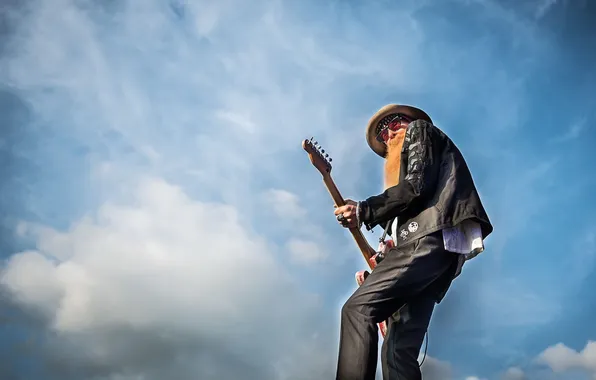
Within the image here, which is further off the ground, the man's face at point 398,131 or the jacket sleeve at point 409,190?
the man's face at point 398,131

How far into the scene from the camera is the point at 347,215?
5.07 m

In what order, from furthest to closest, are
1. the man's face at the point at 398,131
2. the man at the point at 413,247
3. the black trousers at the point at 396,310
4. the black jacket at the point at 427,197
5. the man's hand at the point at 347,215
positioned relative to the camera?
the man's face at the point at 398,131
the man's hand at the point at 347,215
the black jacket at the point at 427,197
the man at the point at 413,247
the black trousers at the point at 396,310

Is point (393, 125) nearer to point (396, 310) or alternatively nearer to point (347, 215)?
point (347, 215)

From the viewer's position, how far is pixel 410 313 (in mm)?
5113

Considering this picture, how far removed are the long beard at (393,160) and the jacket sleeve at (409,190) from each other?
2.48 ft

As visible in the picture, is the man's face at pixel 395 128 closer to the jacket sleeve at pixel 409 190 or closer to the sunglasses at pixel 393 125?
the sunglasses at pixel 393 125

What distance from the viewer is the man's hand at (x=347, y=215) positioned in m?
5.04

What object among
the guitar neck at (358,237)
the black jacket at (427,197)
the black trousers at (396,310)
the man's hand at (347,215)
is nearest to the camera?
the black trousers at (396,310)

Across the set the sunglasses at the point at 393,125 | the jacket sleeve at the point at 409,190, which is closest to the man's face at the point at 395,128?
the sunglasses at the point at 393,125

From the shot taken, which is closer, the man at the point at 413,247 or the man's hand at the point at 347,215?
the man at the point at 413,247

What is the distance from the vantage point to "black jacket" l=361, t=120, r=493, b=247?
4.89 meters

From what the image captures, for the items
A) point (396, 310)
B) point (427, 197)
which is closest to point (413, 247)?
point (427, 197)

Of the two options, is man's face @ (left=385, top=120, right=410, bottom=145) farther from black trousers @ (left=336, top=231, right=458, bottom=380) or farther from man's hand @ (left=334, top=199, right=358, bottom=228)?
black trousers @ (left=336, top=231, right=458, bottom=380)

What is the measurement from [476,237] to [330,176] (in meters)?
1.69
